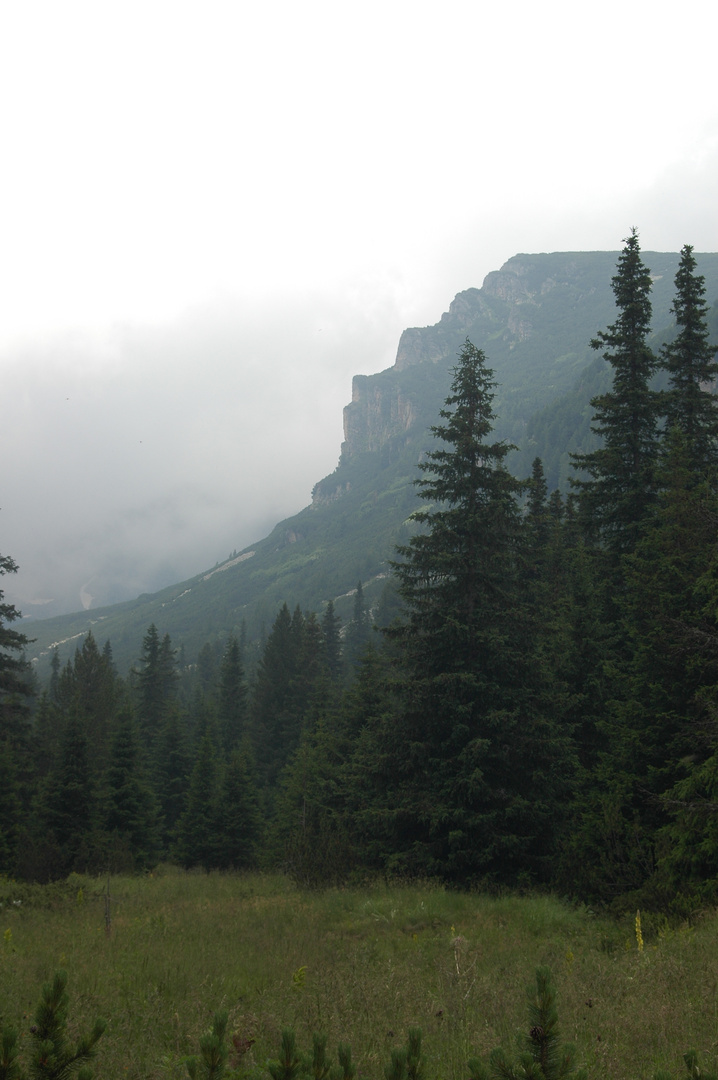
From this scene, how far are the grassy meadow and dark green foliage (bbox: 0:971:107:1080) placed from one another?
0.92 m

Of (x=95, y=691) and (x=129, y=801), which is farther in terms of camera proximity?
(x=95, y=691)

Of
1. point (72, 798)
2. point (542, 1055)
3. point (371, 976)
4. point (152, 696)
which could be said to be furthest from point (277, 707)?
point (542, 1055)

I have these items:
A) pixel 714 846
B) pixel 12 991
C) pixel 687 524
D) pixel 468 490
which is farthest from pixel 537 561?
pixel 12 991

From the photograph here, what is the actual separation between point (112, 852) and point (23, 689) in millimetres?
7469

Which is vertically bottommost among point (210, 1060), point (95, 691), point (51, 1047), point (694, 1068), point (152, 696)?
point (152, 696)

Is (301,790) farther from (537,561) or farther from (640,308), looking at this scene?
(640,308)

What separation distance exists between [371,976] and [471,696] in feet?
28.0

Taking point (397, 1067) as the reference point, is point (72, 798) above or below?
below

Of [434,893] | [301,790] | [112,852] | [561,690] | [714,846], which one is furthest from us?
[301,790]

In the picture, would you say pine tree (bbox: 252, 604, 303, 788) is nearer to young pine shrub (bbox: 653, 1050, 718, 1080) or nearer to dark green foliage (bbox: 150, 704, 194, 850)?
dark green foliage (bbox: 150, 704, 194, 850)

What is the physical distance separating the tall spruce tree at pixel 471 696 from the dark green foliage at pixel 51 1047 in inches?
445

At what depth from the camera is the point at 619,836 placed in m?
10.6

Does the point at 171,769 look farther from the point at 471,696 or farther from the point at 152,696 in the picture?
the point at 471,696

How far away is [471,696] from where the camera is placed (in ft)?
49.2
